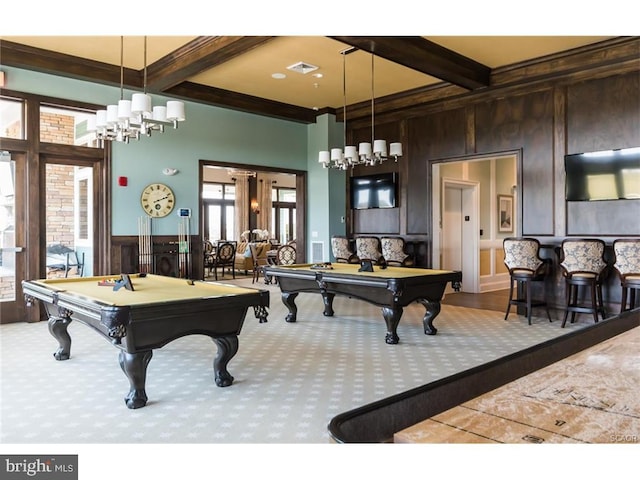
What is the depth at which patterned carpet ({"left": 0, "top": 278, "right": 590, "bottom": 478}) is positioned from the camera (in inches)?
117

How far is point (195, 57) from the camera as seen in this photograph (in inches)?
242

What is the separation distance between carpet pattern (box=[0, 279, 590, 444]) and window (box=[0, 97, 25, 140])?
2.52 m

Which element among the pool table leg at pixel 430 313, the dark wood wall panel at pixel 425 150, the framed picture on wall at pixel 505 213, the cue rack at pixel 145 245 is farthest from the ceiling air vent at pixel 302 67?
the framed picture on wall at pixel 505 213

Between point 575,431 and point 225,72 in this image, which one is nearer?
point 575,431

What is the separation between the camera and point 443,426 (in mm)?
1215

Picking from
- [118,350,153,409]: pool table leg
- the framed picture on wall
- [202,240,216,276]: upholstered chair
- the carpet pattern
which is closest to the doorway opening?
the framed picture on wall

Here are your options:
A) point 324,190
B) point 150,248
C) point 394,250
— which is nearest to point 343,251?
point 394,250

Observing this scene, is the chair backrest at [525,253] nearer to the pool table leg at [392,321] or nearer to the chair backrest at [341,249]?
the pool table leg at [392,321]

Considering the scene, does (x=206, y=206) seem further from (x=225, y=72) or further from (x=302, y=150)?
Result: (x=225, y=72)

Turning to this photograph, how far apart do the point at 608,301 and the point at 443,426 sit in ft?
19.8

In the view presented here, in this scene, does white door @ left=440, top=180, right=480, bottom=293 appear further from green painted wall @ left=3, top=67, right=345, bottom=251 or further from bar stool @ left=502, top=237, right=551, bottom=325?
bar stool @ left=502, top=237, right=551, bottom=325

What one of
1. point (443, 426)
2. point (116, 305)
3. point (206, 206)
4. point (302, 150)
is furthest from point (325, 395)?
point (206, 206)

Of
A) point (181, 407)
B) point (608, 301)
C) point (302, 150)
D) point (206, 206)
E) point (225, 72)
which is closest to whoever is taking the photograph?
point (181, 407)

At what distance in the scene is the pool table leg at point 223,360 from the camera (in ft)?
12.4
